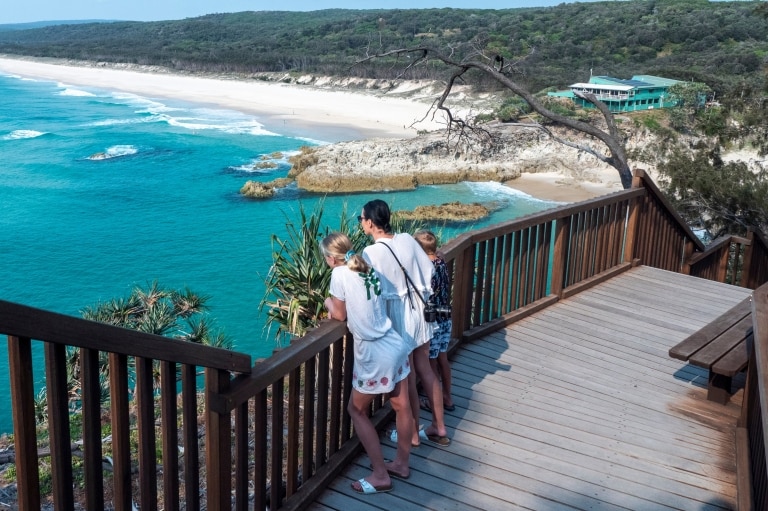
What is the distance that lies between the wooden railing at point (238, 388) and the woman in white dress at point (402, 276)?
0.32 meters

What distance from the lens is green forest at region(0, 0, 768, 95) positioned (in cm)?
5525

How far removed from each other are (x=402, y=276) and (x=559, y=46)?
7418 cm

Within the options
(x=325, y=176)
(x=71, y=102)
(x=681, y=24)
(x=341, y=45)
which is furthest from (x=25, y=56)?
(x=325, y=176)

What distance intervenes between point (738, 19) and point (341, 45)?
56543 millimetres

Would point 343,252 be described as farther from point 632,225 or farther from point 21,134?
point 21,134

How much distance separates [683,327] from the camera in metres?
6.71

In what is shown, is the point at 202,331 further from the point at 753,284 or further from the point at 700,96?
the point at 700,96

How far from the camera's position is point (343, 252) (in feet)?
11.3

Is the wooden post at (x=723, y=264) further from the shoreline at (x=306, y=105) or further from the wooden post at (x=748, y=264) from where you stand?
the shoreline at (x=306, y=105)

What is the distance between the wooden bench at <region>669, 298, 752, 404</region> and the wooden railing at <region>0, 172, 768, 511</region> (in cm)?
160

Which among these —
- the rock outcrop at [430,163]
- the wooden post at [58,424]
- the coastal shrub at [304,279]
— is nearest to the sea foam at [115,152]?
the rock outcrop at [430,163]

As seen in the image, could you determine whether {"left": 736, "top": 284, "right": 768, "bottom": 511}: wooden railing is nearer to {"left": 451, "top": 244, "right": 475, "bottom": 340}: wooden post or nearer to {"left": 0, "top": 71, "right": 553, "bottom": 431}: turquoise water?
{"left": 451, "top": 244, "right": 475, "bottom": 340}: wooden post

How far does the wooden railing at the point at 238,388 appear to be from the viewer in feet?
6.91

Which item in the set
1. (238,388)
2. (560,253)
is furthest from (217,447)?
(560,253)
